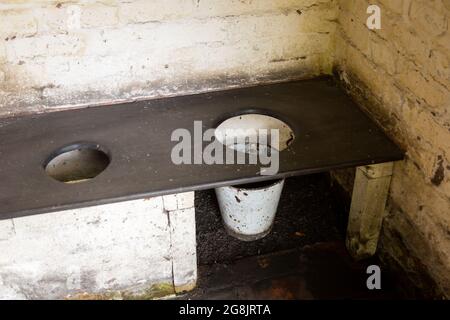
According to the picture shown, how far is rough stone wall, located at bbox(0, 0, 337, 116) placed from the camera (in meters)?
2.02

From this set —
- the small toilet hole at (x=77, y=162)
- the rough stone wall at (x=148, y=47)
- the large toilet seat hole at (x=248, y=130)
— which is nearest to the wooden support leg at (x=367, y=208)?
the large toilet seat hole at (x=248, y=130)

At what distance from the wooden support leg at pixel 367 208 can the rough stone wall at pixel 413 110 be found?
42 mm

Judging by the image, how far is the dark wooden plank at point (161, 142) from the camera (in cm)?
173

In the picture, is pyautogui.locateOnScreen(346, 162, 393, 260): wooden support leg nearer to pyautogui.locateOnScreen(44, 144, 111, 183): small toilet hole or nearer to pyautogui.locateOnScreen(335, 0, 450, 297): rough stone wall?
pyautogui.locateOnScreen(335, 0, 450, 297): rough stone wall

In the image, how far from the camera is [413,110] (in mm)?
1862

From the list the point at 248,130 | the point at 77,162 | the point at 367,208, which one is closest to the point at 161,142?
the point at 77,162

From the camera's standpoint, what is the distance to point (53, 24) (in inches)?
79.0

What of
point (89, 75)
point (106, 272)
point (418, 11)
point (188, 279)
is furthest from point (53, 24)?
point (418, 11)

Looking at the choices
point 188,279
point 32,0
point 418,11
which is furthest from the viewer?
point 188,279

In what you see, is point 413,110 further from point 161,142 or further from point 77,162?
point 77,162

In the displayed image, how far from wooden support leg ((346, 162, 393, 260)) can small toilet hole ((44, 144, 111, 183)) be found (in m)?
1.04
